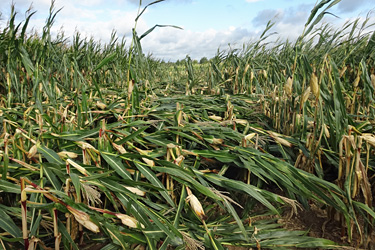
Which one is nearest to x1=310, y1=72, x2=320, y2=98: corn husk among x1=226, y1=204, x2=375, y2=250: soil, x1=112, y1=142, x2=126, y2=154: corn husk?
x1=226, y1=204, x2=375, y2=250: soil

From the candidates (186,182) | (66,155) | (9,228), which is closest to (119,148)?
(66,155)

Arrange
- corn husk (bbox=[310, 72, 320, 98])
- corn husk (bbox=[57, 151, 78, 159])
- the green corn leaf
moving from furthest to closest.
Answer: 1. corn husk (bbox=[57, 151, 78, 159])
2. corn husk (bbox=[310, 72, 320, 98])
3. the green corn leaf

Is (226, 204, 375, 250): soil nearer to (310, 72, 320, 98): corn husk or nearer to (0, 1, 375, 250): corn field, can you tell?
(0, 1, 375, 250): corn field

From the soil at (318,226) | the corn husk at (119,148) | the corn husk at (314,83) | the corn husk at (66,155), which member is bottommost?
the soil at (318,226)

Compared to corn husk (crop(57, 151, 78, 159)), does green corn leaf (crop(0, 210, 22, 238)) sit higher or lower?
lower

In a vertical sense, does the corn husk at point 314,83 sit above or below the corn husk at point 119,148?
above

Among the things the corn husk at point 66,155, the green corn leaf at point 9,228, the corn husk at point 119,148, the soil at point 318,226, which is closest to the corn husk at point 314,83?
the soil at point 318,226

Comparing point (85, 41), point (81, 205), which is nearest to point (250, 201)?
point (81, 205)

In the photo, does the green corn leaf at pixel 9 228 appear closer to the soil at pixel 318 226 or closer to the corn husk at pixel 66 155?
the corn husk at pixel 66 155

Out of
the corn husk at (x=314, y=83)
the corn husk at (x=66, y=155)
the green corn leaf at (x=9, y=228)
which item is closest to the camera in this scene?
the green corn leaf at (x=9, y=228)

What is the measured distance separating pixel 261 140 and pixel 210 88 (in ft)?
5.77

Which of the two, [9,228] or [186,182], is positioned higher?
[186,182]

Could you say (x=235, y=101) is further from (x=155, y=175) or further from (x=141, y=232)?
(x=141, y=232)

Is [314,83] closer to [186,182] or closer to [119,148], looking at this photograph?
[186,182]
